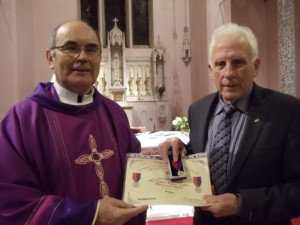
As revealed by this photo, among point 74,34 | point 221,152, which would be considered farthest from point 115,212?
point 74,34

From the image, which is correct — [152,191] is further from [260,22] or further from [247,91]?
[260,22]

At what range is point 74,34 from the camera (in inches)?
66.8

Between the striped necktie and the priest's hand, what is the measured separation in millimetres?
427

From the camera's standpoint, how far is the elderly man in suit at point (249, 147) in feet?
5.14

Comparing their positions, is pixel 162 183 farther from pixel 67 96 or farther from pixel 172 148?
pixel 67 96

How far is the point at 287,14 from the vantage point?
23.5 feet

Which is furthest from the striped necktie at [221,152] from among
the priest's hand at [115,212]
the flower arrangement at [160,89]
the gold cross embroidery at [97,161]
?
the flower arrangement at [160,89]

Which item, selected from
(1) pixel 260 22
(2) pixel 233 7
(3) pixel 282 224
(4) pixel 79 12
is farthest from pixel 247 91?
(4) pixel 79 12

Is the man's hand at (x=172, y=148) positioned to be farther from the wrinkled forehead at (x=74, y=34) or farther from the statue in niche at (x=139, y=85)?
the statue in niche at (x=139, y=85)

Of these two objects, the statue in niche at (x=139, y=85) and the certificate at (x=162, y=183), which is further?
the statue in niche at (x=139, y=85)

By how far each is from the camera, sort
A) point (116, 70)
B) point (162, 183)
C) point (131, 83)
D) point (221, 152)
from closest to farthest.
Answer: point (162, 183)
point (221, 152)
point (116, 70)
point (131, 83)

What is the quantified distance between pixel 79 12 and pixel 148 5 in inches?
88.9

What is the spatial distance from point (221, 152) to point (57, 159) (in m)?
0.80

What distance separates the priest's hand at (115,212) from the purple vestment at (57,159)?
4 centimetres
